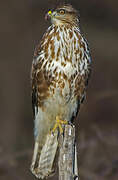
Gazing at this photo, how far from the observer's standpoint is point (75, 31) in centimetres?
520

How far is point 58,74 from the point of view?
505 centimetres

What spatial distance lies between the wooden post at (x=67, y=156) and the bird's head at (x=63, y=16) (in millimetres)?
1017

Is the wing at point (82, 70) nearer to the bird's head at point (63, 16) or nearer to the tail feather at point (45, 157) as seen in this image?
the bird's head at point (63, 16)

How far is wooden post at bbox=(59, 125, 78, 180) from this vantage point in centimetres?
443

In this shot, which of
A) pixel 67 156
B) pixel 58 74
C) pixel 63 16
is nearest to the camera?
pixel 67 156

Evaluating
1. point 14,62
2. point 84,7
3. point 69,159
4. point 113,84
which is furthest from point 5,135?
point 69,159

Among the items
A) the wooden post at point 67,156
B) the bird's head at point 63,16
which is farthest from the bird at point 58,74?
the wooden post at point 67,156

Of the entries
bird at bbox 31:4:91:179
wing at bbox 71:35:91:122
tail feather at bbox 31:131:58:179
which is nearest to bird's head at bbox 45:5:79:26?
bird at bbox 31:4:91:179

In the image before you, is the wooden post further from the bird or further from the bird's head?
the bird's head

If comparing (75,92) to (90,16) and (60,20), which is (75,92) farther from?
(90,16)

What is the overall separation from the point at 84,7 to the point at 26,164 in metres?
3.01

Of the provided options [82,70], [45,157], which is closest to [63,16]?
[82,70]

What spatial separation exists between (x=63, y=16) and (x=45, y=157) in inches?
48.9

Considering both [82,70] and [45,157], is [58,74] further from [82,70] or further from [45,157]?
[45,157]
